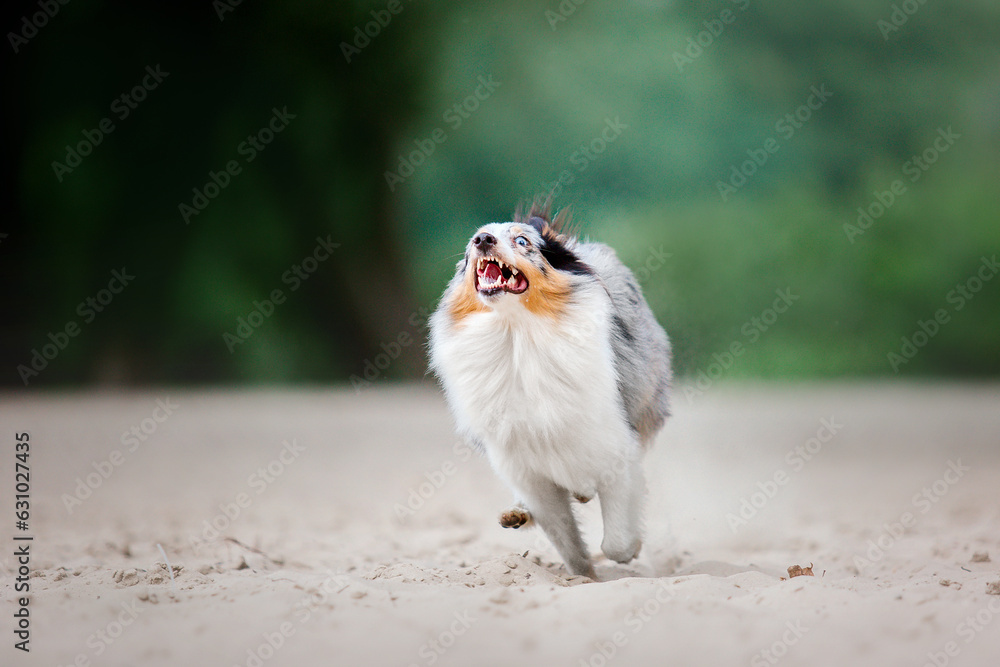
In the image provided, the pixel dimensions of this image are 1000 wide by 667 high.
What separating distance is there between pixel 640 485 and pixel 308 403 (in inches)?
335

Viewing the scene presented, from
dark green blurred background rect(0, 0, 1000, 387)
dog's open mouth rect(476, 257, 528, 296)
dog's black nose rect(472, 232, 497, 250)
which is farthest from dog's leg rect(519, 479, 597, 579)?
dark green blurred background rect(0, 0, 1000, 387)

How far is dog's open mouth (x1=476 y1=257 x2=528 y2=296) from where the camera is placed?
371cm

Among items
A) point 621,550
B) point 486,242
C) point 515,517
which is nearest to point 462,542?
point 515,517

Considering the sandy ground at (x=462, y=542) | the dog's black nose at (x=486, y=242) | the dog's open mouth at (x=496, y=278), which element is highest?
the dog's black nose at (x=486, y=242)

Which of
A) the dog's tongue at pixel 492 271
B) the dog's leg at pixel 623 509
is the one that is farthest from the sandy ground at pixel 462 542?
the dog's tongue at pixel 492 271

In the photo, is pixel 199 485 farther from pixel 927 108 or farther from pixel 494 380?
pixel 927 108

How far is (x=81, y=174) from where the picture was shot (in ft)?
40.3

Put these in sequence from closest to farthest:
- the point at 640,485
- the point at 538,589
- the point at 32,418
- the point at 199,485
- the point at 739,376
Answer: the point at 538,589
the point at 640,485
the point at 199,485
the point at 32,418
the point at 739,376

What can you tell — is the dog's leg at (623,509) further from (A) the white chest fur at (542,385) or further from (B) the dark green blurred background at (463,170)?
(B) the dark green blurred background at (463,170)

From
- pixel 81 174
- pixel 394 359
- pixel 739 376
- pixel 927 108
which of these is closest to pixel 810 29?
pixel 927 108

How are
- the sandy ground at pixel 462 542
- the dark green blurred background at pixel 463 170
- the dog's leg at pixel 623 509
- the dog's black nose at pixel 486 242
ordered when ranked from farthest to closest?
the dark green blurred background at pixel 463 170 → the dog's leg at pixel 623 509 → the dog's black nose at pixel 486 242 → the sandy ground at pixel 462 542

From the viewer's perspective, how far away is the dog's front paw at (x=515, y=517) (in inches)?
163

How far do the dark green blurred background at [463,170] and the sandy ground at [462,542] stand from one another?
183 cm

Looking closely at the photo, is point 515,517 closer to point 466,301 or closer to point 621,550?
point 621,550
